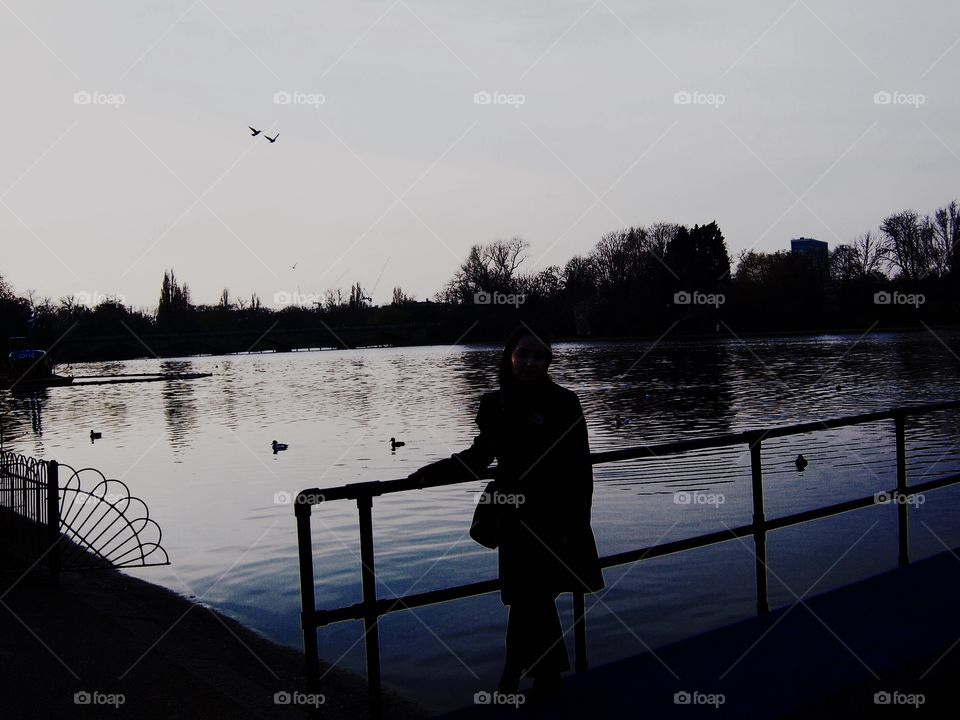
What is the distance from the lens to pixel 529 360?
4289 mm

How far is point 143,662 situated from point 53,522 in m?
3.14

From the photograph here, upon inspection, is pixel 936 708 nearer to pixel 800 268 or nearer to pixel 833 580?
pixel 833 580

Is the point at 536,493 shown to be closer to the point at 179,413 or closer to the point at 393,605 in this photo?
the point at 393,605

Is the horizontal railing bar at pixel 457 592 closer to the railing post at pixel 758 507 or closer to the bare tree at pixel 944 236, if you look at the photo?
the railing post at pixel 758 507

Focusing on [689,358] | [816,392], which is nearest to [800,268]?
[689,358]

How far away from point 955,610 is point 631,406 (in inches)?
1157

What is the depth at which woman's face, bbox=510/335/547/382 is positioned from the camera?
430cm

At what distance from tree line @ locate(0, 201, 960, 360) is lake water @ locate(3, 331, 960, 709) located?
43093mm

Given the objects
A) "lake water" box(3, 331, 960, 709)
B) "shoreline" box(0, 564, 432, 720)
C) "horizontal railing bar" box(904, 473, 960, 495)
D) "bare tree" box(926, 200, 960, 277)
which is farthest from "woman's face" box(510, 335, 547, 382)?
"bare tree" box(926, 200, 960, 277)

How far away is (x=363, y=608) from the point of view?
3.94 meters

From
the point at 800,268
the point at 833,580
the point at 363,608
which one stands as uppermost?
the point at 800,268

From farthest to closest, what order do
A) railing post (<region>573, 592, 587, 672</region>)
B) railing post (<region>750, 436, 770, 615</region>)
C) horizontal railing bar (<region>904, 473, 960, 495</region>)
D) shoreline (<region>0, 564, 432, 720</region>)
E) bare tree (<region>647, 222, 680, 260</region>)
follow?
1. bare tree (<region>647, 222, 680, 260</region>)
2. horizontal railing bar (<region>904, 473, 960, 495</region>)
3. shoreline (<region>0, 564, 432, 720</region>)
4. railing post (<region>750, 436, 770, 615</region>)
5. railing post (<region>573, 592, 587, 672</region>)

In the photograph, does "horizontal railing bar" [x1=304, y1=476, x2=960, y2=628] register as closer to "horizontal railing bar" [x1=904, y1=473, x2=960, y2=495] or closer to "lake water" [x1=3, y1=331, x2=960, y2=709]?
"horizontal railing bar" [x1=904, y1=473, x2=960, y2=495]

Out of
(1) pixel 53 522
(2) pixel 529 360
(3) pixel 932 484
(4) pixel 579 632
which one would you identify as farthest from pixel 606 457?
(1) pixel 53 522
